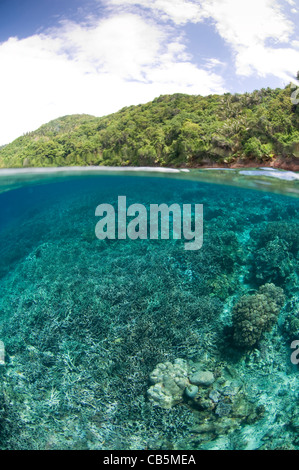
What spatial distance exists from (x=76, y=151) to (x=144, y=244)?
22.9 metres

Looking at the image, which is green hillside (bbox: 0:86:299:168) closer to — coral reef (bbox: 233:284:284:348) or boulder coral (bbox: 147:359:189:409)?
coral reef (bbox: 233:284:284:348)

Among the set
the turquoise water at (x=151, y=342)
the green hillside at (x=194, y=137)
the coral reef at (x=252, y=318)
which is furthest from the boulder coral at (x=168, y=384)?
the green hillside at (x=194, y=137)

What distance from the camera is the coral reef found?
6.48m

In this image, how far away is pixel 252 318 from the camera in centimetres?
664

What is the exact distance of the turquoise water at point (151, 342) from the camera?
499 centimetres

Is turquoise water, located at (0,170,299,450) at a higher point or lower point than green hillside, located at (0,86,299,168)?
lower

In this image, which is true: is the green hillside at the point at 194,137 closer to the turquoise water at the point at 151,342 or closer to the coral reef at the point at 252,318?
the turquoise water at the point at 151,342

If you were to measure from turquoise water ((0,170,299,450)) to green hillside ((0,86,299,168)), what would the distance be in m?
9.51

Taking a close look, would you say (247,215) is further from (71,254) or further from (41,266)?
(41,266)

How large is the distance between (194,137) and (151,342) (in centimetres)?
2014

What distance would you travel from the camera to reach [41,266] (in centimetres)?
1046

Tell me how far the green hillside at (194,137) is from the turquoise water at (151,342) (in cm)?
951

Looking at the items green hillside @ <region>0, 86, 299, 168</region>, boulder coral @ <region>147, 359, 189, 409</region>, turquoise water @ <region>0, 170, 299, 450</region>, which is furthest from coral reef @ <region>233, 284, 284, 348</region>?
A: green hillside @ <region>0, 86, 299, 168</region>
